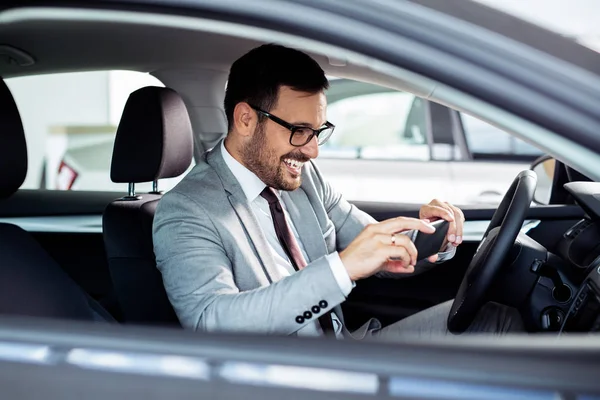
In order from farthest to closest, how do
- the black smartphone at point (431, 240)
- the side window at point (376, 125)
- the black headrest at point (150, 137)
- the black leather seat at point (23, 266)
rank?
the side window at point (376, 125)
the black headrest at point (150, 137)
the black smartphone at point (431, 240)
the black leather seat at point (23, 266)

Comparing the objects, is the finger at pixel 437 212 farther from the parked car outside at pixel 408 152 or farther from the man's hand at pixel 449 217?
the parked car outside at pixel 408 152

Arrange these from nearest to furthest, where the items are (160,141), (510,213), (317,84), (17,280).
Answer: (17,280)
(510,213)
(317,84)
(160,141)

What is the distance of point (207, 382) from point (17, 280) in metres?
0.67

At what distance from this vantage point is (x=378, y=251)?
4.62 ft

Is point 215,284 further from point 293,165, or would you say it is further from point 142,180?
point 142,180

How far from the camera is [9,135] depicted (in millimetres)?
1507

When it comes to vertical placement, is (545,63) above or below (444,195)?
above

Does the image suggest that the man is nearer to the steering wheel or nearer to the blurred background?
the steering wheel

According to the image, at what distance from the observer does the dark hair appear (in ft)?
6.02

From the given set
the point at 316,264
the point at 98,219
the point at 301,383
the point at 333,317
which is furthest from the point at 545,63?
the point at 98,219

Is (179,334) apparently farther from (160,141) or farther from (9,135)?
(160,141)

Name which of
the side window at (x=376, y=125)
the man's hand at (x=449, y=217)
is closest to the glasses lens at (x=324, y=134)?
the man's hand at (x=449, y=217)

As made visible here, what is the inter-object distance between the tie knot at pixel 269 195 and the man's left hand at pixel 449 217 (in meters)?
0.37

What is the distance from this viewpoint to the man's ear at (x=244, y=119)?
187 cm
